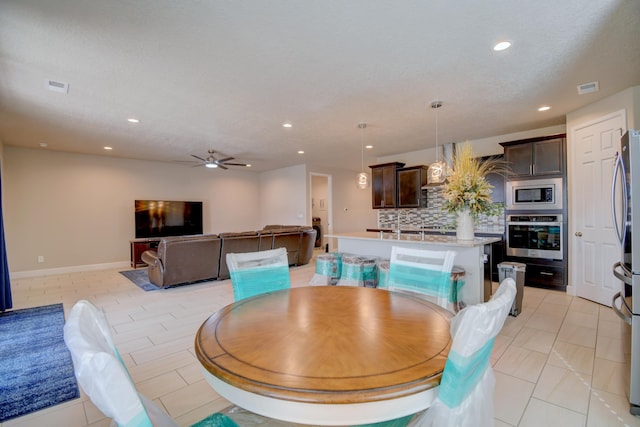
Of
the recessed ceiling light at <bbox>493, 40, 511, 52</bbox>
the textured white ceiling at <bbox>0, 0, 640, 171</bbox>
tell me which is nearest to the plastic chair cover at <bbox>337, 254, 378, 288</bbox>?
the textured white ceiling at <bbox>0, 0, 640, 171</bbox>

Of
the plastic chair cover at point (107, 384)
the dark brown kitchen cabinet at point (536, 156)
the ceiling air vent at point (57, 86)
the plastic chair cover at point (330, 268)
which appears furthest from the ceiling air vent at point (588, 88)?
the ceiling air vent at point (57, 86)

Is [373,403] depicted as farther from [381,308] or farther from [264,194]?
[264,194]

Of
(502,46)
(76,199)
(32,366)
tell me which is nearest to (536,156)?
(502,46)

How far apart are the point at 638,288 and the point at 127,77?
4.44 metres

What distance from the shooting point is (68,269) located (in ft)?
20.2

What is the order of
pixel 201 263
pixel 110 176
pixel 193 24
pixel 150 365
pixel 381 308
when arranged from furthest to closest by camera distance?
pixel 110 176 < pixel 201 263 < pixel 150 365 < pixel 193 24 < pixel 381 308

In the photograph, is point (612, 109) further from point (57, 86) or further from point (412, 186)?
point (57, 86)

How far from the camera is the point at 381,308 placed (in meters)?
1.50

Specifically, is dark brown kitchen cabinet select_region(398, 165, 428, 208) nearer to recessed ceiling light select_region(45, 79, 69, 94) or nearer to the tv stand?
recessed ceiling light select_region(45, 79, 69, 94)

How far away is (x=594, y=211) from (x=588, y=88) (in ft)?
5.26

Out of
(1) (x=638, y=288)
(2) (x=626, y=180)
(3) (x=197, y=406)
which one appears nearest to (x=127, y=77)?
(3) (x=197, y=406)

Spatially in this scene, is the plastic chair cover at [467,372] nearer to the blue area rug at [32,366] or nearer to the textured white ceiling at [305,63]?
the textured white ceiling at [305,63]

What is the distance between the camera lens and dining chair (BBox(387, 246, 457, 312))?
6.15ft

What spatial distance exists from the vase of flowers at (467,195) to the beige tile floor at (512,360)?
1199 mm
